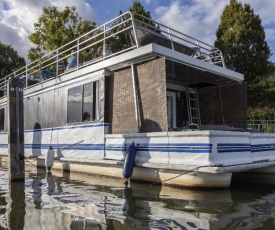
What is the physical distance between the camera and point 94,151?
9.56 metres

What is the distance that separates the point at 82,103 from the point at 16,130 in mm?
1975

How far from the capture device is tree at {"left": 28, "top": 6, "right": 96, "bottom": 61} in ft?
69.7

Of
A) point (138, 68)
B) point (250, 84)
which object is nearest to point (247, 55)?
point (250, 84)

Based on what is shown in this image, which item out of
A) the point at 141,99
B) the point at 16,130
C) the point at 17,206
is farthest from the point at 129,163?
the point at 16,130

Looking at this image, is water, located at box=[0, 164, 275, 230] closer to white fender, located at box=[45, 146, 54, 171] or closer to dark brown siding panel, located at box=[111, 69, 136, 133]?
dark brown siding panel, located at box=[111, 69, 136, 133]

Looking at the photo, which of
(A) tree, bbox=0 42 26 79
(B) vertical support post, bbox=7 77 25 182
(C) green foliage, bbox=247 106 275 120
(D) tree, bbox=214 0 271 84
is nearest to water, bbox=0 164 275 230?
(B) vertical support post, bbox=7 77 25 182

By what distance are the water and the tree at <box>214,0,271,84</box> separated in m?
15.2

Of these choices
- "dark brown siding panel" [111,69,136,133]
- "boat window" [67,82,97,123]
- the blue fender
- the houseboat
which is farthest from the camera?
"boat window" [67,82,97,123]

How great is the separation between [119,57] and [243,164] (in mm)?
3945

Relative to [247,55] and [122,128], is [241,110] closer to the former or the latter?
[122,128]

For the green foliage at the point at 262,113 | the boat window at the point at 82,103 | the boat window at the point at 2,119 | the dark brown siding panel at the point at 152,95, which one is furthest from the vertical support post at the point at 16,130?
the green foliage at the point at 262,113

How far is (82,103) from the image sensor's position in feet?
32.9

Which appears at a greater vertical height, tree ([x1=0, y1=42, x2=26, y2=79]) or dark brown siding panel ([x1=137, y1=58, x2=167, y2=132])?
tree ([x1=0, y1=42, x2=26, y2=79])

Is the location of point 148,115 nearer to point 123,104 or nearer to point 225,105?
point 123,104
